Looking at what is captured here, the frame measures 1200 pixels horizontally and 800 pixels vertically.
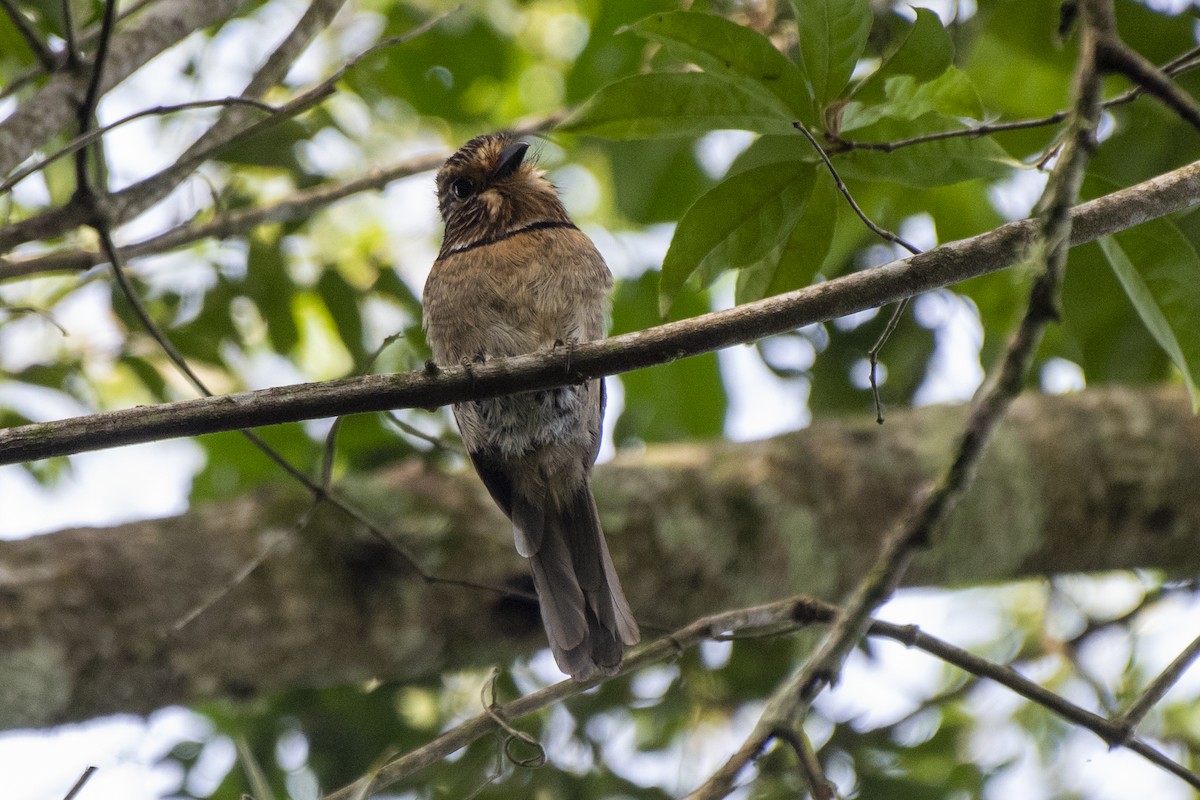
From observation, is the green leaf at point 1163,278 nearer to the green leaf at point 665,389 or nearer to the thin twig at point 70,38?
the green leaf at point 665,389

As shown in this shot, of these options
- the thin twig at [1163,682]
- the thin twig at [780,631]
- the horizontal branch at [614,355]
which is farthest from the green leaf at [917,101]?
the thin twig at [1163,682]

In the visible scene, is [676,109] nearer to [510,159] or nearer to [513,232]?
[513,232]

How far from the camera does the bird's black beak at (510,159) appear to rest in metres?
3.46

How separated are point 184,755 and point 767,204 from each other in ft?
8.06

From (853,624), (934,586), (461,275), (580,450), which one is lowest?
(853,624)

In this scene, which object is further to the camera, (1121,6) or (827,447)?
(827,447)

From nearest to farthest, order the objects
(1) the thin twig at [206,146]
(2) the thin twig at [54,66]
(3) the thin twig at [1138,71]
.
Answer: (3) the thin twig at [1138,71]
(1) the thin twig at [206,146]
(2) the thin twig at [54,66]

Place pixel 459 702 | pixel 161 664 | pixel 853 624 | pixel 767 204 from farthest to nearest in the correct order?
pixel 459 702 → pixel 161 664 → pixel 767 204 → pixel 853 624

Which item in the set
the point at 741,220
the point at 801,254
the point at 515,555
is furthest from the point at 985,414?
the point at 515,555

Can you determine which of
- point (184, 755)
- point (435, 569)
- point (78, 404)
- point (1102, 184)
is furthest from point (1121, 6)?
point (184, 755)

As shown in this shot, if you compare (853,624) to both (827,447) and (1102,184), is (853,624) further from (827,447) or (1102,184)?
(827,447)

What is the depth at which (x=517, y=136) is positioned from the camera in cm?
345

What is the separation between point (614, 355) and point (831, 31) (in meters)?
0.70

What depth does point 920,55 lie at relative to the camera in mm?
2178
